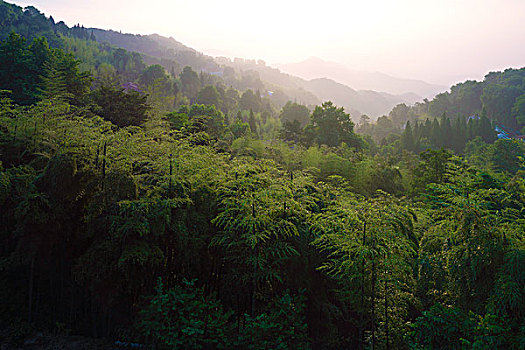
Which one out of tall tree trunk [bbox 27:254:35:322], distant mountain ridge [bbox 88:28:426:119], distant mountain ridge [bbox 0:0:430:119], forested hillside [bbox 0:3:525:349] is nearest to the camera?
forested hillside [bbox 0:3:525:349]

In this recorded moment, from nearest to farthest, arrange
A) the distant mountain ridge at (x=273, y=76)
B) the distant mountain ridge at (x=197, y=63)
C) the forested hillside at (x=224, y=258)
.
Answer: the forested hillside at (x=224, y=258) < the distant mountain ridge at (x=197, y=63) < the distant mountain ridge at (x=273, y=76)

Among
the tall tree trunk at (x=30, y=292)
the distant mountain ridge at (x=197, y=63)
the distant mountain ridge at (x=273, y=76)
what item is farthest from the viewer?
the distant mountain ridge at (x=273, y=76)

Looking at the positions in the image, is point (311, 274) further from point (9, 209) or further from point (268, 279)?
point (9, 209)

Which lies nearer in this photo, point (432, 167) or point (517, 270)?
point (517, 270)

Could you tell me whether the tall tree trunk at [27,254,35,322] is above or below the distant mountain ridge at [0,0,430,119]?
below

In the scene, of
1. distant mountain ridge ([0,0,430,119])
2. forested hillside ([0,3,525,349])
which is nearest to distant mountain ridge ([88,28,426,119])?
distant mountain ridge ([0,0,430,119])

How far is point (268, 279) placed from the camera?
4.73m

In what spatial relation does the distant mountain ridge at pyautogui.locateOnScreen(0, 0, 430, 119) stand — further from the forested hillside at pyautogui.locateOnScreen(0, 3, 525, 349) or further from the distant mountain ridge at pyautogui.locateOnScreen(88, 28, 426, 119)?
the forested hillside at pyautogui.locateOnScreen(0, 3, 525, 349)

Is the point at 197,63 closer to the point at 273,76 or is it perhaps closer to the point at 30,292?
the point at 273,76

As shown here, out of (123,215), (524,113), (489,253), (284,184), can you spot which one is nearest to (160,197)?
(123,215)

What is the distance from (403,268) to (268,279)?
1.97 metres

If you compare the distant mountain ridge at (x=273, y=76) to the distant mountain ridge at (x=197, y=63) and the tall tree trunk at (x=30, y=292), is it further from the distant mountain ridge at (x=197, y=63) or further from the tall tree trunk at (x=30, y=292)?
the tall tree trunk at (x=30, y=292)

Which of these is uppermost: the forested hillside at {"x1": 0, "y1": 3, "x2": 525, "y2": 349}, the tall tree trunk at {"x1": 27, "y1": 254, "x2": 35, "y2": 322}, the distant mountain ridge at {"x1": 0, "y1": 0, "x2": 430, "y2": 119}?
the distant mountain ridge at {"x1": 0, "y1": 0, "x2": 430, "y2": 119}

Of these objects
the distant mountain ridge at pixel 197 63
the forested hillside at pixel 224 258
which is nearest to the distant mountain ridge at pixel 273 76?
the distant mountain ridge at pixel 197 63
